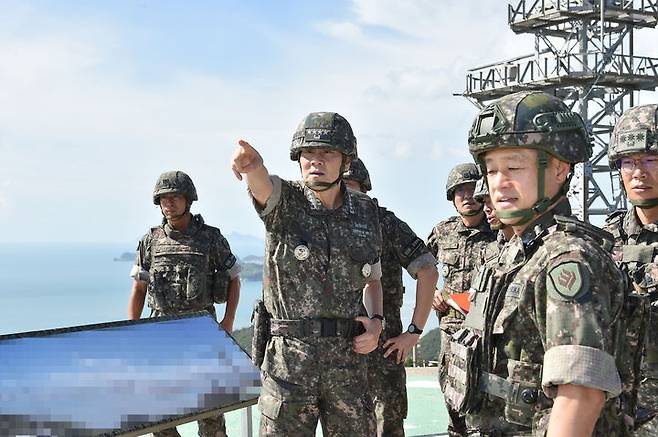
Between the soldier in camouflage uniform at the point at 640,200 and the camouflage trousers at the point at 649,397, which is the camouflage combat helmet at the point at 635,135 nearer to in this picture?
the soldier in camouflage uniform at the point at 640,200

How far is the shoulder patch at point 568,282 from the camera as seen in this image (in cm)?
235

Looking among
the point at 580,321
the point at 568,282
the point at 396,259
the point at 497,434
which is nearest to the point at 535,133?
the point at 568,282

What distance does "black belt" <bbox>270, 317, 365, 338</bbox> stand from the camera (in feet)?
14.8

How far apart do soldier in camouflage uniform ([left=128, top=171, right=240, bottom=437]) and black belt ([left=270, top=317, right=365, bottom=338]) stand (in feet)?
8.55

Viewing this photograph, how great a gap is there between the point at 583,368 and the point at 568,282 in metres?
0.26

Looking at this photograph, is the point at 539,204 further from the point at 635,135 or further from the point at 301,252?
the point at 635,135

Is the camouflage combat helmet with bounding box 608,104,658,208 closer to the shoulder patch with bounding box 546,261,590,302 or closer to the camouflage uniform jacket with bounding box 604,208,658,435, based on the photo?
the camouflage uniform jacket with bounding box 604,208,658,435

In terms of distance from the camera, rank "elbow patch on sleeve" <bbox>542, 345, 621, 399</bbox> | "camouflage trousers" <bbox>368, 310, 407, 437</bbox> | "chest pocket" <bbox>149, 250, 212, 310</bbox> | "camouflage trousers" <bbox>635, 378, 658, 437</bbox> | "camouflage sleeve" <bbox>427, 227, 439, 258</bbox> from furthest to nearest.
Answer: "camouflage sleeve" <bbox>427, 227, 439, 258</bbox> < "chest pocket" <bbox>149, 250, 212, 310</bbox> < "camouflage trousers" <bbox>368, 310, 407, 437</bbox> < "camouflage trousers" <bbox>635, 378, 658, 437</bbox> < "elbow patch on sleeve" <bbox>542, 345, 621, 399</bbox>

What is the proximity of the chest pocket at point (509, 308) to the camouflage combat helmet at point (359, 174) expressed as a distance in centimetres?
395

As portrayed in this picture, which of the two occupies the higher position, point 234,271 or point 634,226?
point 634,226

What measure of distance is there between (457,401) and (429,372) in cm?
916

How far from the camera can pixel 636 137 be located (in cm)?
470

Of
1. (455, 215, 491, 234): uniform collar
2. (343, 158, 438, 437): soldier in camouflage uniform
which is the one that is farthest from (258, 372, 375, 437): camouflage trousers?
(455, 215, 491, 234): uniform collar

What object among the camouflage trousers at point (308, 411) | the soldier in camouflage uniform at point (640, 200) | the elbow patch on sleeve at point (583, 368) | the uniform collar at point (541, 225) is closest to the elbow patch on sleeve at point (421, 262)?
the soldier in camouflage uniform at point (640, 200)
